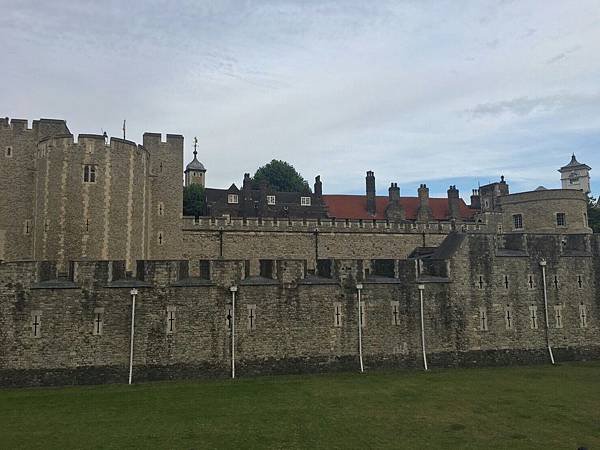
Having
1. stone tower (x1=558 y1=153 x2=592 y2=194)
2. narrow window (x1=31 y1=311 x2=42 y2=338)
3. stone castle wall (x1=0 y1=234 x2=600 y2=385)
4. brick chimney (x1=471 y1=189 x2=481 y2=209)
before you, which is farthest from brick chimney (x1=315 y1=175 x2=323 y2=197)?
stone tower (x1=558 y1=153 x2=592 y2=194)

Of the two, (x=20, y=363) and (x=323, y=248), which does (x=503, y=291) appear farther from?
(x=20, y=363)

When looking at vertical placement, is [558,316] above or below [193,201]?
below

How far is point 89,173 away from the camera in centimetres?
2738

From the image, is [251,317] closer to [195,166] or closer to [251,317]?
[251,317]

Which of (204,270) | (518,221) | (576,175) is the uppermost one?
(576,175)

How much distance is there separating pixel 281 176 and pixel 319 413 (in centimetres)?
5285

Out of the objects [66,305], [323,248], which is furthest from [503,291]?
[66,305]

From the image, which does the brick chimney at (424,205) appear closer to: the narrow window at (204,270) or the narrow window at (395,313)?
Answer: the narrow window at (395,313)

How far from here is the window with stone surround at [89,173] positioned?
2730 centimetres

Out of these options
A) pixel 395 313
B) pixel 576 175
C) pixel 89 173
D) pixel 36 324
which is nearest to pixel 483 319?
pixel 395 313

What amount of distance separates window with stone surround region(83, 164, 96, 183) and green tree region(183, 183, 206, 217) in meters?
19.5

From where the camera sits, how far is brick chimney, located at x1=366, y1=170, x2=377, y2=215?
4997cm

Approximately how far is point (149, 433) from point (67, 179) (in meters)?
18.5

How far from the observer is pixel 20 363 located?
18734 millimetres
